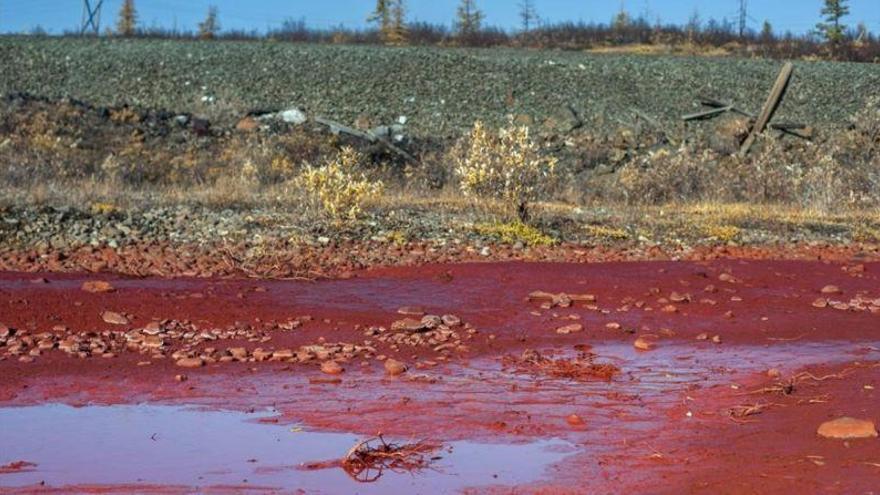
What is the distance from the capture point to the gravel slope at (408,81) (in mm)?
27500

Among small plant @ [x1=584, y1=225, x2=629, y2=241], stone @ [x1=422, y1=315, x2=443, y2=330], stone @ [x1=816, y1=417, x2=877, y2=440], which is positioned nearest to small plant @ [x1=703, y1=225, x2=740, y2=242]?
small plant @ [x1=584, y1=225, x2=629, y2=241]

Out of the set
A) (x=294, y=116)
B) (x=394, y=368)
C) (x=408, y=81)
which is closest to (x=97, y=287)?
(x=394, y=368)

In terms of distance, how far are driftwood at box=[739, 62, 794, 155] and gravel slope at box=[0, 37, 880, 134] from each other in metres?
0.99

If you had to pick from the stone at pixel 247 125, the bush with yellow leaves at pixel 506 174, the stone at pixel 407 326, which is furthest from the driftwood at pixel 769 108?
the stone at pixel 407 326

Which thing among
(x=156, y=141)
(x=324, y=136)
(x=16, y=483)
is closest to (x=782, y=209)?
(x=324, y=136)

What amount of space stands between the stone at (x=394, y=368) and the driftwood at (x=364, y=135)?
14.4 metres

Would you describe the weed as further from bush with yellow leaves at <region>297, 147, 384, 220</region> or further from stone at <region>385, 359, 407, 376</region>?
stone at <region>385, 359, 407, 376</region>

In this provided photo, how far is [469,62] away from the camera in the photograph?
3097 centimetres

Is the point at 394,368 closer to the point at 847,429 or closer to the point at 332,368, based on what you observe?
the point at 332,368

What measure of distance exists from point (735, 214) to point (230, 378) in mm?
10302

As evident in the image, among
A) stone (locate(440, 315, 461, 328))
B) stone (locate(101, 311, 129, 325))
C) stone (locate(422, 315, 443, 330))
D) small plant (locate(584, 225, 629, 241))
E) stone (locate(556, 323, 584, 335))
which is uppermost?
stone (locate(101, 311, 129, 325))

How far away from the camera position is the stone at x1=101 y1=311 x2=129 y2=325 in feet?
32.4

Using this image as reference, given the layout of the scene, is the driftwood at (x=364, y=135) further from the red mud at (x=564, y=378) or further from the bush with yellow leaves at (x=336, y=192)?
the red mud at (x=564, y=378)

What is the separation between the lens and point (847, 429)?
6.75 m
